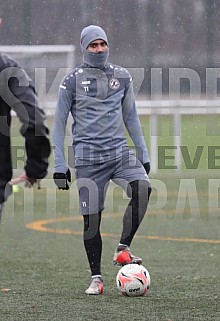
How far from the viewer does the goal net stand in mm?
18297

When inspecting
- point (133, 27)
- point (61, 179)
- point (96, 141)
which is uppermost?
point (133, 27)

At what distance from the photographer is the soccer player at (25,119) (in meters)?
4.82

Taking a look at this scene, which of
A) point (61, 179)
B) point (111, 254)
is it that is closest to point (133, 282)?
point (61, 179)

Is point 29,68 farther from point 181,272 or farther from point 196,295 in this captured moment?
point 196,295

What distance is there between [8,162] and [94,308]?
179 cm

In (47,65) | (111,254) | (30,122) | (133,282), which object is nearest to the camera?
(30,122)

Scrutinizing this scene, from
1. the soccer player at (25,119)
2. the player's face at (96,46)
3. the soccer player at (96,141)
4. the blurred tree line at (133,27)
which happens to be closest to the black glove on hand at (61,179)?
the soccer player at (96,141)

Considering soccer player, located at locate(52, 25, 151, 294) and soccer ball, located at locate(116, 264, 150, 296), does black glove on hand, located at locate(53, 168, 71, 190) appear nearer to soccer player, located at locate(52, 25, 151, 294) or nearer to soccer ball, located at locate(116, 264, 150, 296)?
soccer player, located at locate(52, 25, 151, 294)

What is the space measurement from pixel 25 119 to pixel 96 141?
261cm

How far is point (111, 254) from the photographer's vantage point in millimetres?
9633

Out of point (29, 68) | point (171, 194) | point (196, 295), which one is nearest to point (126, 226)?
point (196, 295)

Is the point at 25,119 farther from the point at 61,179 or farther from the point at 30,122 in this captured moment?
the point at 61,179

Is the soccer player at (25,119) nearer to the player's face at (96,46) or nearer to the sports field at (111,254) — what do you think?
the sports field at (111,254)

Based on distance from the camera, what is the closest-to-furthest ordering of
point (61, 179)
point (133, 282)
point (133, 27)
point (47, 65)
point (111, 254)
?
1. point (133, 282)
2. point (61, 179)
3. point (111, 254)
4. point (47, 65)
5. point (133, 27)
